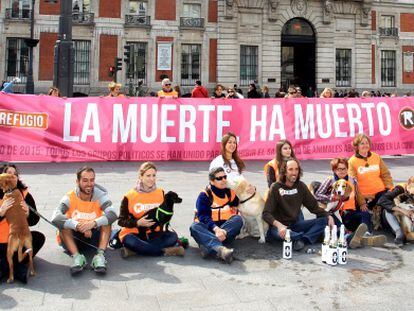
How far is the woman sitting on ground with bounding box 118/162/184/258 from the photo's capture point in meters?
5.02

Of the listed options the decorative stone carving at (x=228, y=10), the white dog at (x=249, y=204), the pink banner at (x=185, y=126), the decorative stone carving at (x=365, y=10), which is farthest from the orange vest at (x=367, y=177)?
the decorative stone carving at (x=365, y=10)

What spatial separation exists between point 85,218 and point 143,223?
62 cm

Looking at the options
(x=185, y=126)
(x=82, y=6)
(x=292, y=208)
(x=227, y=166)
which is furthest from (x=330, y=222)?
(x=82, y=6)

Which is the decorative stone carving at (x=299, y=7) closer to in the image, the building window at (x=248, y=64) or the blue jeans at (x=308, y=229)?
the building window at (x=248, y=64)

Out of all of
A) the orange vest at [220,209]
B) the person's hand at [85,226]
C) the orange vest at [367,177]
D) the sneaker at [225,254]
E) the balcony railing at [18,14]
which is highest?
the balcony railing at [18,14]

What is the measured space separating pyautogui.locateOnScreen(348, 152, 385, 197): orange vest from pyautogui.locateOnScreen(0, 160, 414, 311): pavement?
2.54 ft

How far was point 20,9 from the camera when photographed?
28.5 meters

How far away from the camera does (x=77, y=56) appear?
96.4ft

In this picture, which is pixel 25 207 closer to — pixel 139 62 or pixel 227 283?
pixel 227 283

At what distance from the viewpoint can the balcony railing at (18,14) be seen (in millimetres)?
28109

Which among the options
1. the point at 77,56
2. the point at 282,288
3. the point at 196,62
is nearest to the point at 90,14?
the point at 77,56

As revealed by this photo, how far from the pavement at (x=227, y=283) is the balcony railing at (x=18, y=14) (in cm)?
2607

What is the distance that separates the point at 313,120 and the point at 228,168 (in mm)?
6074

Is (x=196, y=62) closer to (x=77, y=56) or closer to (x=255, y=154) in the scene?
(x=77, y=56)
